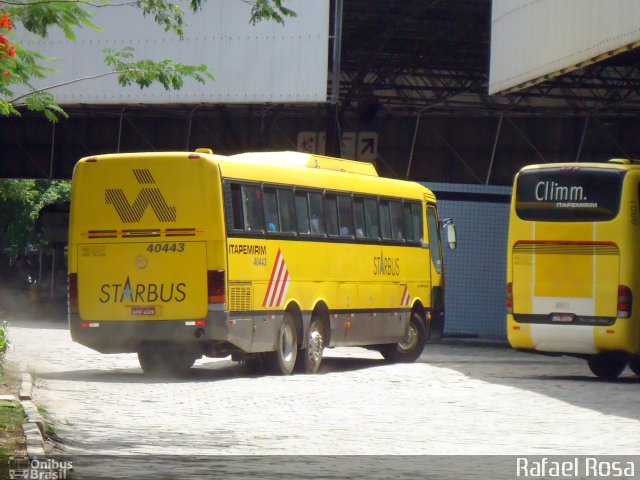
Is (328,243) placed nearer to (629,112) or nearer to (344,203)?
(344,203)

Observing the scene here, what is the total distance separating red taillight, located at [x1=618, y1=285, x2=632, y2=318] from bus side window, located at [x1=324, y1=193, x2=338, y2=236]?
4.55 meters

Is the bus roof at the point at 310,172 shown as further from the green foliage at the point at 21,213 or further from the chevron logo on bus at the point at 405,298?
the green foliage at the point at 21,213

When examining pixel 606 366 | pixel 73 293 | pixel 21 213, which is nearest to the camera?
pixel 73 293

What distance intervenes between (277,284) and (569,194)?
4.81 metres

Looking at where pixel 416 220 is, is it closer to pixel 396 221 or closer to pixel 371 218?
pixel 396 221

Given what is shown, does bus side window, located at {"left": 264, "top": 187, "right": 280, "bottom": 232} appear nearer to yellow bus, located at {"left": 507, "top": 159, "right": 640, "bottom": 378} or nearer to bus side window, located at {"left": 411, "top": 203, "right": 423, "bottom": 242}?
yellow bus, located at {"left": 507, "top": 159, "right": 640, "bottom": 378}

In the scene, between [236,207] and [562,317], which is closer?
[236,207]

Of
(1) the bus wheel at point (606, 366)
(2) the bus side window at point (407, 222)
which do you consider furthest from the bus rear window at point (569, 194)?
(2) the bus side window at point (407, 222)

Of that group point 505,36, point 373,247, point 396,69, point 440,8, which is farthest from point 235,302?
point 396,69

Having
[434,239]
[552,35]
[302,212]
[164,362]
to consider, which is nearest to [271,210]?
[302,212]

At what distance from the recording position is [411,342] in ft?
85.8

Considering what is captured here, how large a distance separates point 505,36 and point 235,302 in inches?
458

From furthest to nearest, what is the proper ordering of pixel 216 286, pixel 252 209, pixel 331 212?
1. pixel 331 212
2. pixel 252 209
3. pixel 216 286

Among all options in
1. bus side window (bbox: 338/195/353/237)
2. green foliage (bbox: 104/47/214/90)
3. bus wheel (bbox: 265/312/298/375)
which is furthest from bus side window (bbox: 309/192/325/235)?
green foliage (bbox: 104/47/214/90)
